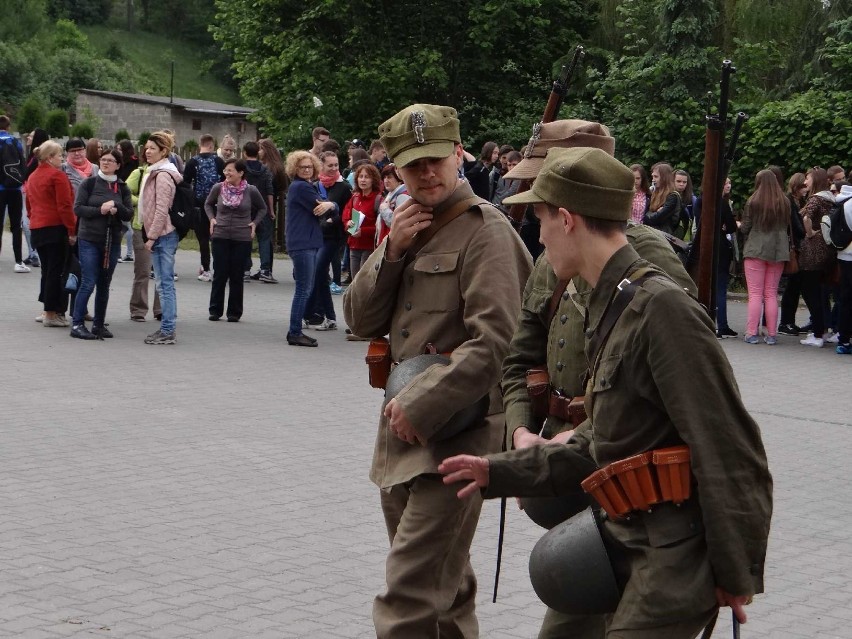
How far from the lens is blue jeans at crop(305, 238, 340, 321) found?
45.9 feet

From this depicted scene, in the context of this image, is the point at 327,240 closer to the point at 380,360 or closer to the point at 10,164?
the point at 10,164

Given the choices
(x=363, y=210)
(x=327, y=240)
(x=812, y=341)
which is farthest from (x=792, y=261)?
(x=327, y=240)

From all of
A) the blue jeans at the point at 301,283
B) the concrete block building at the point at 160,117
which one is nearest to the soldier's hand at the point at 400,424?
the blue jeans at the point at 301,283

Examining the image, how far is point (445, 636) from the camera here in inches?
174

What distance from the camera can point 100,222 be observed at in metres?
12.8

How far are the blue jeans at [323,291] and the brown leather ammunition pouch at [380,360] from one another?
944cm

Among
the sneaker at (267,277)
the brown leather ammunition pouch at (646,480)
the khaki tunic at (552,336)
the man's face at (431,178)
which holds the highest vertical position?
the man's face at (431,178)

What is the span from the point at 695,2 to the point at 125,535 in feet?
63.3

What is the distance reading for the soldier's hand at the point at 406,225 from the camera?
424cm

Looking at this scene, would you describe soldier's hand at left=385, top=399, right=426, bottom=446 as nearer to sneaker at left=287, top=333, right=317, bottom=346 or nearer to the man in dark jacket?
sneaker at left=287, top=333, right=317, bottom=346

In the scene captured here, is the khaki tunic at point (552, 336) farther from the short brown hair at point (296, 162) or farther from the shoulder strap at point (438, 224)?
the short brown hair at point (296, 162)

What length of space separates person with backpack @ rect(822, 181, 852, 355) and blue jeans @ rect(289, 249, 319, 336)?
547 centimetres

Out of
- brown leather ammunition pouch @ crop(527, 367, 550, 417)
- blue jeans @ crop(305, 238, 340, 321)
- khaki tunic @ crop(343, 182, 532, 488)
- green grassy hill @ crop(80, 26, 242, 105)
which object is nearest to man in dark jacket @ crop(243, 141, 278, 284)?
blue jeans @ crop(305, 238, 340, 321)

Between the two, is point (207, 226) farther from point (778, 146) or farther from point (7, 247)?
point (778, 146)
